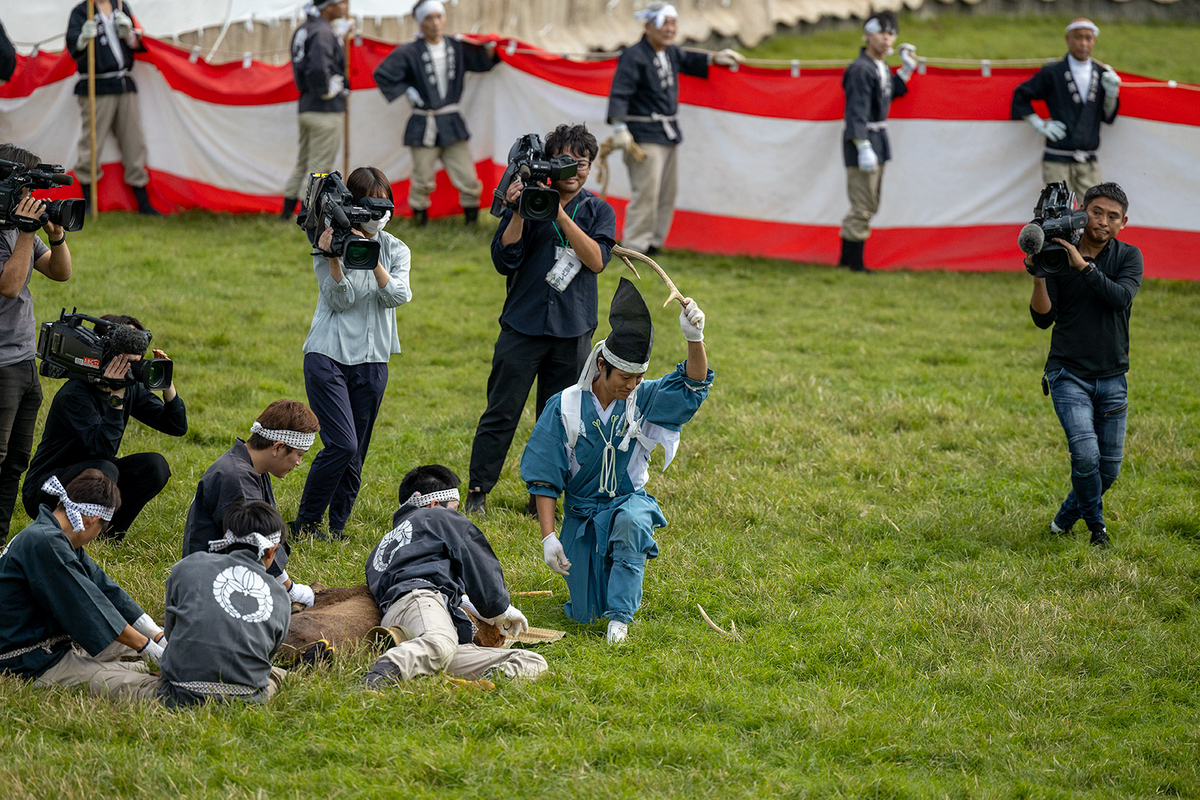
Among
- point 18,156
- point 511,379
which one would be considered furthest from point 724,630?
point 18,156

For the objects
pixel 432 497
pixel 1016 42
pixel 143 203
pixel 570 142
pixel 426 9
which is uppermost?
pixel 426 9

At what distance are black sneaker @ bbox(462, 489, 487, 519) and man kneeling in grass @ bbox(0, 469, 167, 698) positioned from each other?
229cm

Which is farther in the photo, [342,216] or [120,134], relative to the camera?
[120,134]

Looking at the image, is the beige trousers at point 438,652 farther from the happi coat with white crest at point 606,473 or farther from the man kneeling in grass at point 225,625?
the happi coat with white crest at point 606,473

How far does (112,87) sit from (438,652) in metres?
10.1

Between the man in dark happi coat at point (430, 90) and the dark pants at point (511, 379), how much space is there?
6179mm

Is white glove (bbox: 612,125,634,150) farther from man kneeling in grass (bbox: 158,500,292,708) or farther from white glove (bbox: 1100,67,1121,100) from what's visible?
man kneeling in grass (bbox: 158,500,292,708)

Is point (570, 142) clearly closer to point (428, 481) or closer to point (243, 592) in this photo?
point (428, 481)

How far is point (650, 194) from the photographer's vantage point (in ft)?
38.1

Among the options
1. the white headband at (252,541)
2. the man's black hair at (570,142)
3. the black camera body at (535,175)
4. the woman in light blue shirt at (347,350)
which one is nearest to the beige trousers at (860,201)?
the man's black hair at (570,142)

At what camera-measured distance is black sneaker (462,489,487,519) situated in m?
6.40

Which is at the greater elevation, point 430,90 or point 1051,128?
point 1051,128

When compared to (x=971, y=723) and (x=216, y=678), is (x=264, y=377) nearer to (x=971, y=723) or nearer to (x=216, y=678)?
(x=216, y=678)

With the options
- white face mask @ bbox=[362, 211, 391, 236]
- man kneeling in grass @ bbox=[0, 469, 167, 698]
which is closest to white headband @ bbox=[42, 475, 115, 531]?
man kneeling in grass @ bbox=[0, 469, 167, 698]
